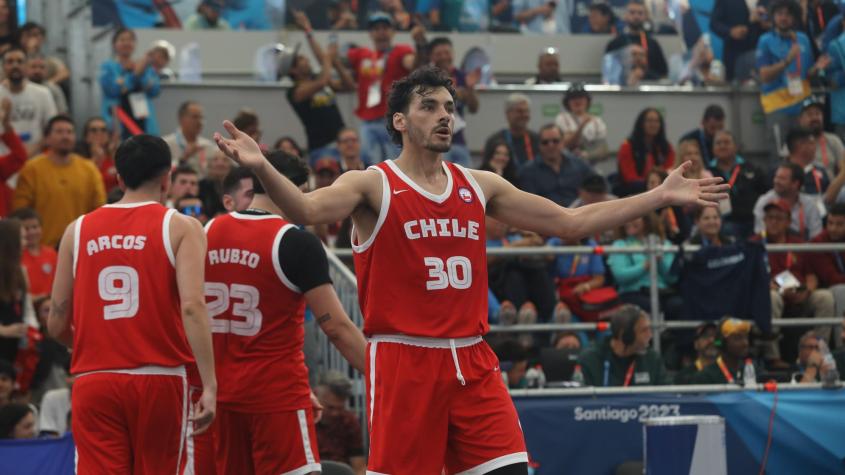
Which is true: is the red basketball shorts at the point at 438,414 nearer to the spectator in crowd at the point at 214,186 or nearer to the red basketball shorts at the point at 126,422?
the red basketball shorts at the point at 126,422

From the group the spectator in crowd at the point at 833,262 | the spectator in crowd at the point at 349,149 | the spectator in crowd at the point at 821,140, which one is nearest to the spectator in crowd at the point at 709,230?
the spectator in crowd at the point at 833,262

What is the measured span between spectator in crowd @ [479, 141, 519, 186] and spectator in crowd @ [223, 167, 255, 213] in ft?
20.8

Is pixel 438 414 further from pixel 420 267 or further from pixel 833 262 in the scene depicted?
pixel 833 262

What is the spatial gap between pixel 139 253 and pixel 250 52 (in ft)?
38.4

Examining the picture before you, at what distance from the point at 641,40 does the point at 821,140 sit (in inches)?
131

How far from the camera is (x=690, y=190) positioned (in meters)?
6.24

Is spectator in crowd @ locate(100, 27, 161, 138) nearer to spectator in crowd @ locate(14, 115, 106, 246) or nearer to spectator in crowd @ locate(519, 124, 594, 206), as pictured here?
spectator in crowd @ locate(14, 115, 106, 246)

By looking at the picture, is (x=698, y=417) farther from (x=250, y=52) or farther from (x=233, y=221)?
(x=250, y=52)

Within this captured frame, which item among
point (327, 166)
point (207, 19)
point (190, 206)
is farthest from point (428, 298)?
point (207, 19)

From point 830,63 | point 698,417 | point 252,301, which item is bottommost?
point 698,417

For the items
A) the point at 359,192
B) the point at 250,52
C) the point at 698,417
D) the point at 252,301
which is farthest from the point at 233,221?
the point at 250,52

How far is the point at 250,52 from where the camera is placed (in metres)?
17.8

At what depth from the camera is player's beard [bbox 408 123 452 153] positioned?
6152 millimetres

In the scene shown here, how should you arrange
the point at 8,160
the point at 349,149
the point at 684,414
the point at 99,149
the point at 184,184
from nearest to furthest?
the point at 684,414, the point at 184,184, the point at 8,160, the point at 99,149, the point at 349,149
